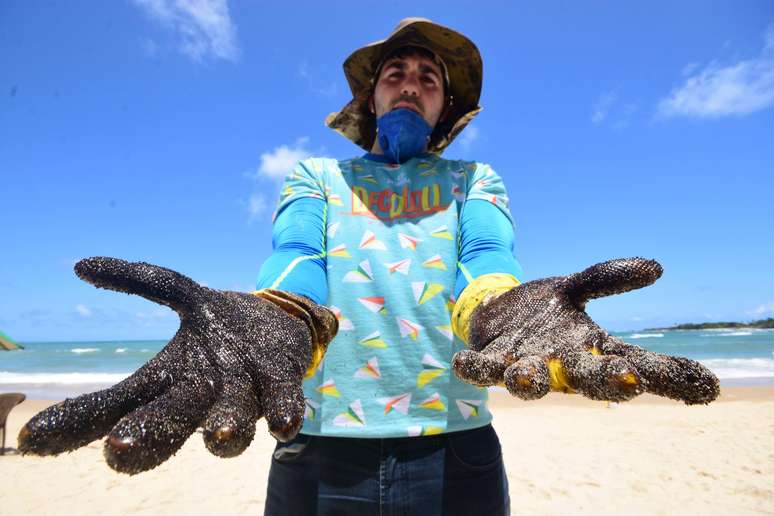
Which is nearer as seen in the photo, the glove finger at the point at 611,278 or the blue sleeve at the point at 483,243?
the glove finger at the point at 611,278

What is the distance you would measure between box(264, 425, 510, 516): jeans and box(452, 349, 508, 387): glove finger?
2.43ft

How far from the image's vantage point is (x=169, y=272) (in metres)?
0.91

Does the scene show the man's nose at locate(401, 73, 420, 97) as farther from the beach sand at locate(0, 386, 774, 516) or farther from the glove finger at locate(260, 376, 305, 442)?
the beach sand at locate(0, 386, 774, 516)

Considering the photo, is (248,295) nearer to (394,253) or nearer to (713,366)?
(394,253)

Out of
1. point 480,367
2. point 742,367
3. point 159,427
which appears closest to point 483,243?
point 480,367

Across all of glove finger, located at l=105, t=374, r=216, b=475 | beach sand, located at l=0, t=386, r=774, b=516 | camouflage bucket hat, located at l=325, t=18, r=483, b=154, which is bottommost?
beach sand, located at l=0, t=386, r=774, b=516

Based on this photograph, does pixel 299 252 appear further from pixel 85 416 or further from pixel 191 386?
pixel 85 416

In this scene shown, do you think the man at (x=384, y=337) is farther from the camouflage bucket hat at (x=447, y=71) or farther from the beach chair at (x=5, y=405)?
the beach chair at (x=5, y=405)

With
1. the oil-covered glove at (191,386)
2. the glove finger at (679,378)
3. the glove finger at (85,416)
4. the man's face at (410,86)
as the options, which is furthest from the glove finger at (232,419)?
the man's face at (410,86)

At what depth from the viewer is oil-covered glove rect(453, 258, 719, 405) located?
0.78 meters

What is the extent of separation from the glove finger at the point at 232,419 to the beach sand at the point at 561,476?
18.2 feet

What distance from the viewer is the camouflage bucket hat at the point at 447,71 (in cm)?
203

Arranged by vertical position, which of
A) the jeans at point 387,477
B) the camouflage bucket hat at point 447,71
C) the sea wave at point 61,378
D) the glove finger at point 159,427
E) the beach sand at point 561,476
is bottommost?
the beach sand at point 561,476

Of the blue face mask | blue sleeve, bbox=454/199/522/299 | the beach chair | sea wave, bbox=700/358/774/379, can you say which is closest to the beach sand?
the beach chair
